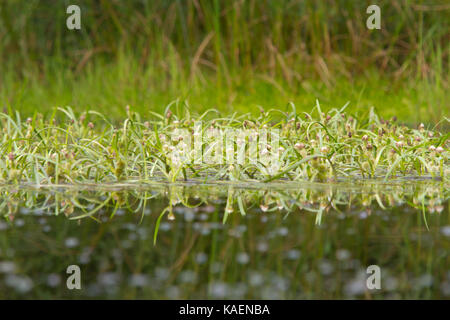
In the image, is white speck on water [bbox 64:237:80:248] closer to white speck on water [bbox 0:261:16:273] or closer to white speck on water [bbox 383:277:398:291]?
white speck on water [bbox 0:261:16:273]

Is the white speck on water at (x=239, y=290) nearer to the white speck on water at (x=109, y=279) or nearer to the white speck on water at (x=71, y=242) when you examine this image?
the white speck on water at (x=109, y=279)

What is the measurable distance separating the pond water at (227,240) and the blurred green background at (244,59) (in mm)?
3446

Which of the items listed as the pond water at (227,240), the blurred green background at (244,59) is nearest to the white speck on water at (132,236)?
the pond water at (227,240)

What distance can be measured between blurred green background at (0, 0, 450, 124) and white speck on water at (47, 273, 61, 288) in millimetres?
4794

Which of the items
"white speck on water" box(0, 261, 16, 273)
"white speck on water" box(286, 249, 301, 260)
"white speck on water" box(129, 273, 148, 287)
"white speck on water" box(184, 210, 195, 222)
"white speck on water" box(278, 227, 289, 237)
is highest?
"white speck on water" box(184, 210, 195, 222)

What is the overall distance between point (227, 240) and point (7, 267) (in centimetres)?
73

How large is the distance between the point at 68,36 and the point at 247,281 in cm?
828

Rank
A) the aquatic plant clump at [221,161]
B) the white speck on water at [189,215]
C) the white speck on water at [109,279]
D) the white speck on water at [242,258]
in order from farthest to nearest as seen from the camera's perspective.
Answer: the aquatic plant clump at [221,161] → the white speck on water at [189,215] → the white speck on water at [242,258] → the white speck on water at [109,279]

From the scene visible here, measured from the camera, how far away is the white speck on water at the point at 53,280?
6.21 feet

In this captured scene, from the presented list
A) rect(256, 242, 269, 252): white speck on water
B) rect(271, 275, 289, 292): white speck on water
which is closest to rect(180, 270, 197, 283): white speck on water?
rect(271, 275, 289, 292): white speck on water

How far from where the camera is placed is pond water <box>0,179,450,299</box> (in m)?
1.87

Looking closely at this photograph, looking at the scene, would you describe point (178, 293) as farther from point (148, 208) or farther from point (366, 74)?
point (366, 74)

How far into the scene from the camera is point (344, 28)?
8391mm
